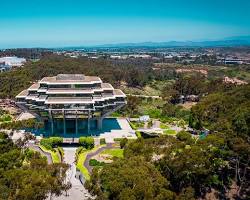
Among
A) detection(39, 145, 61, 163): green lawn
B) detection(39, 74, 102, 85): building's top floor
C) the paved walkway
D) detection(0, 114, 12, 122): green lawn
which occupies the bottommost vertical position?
the paved walkway

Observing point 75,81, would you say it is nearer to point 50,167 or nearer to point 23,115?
point 23,115

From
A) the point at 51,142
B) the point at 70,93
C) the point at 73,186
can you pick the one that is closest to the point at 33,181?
the point at 73,186

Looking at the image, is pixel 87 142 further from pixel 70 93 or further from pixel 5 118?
pixel 5 118

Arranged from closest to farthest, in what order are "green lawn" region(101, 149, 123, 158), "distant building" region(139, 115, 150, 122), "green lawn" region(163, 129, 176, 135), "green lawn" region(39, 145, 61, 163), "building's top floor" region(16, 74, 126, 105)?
"green lawn" region(39, 145, 61, 163) < "green lawn" region(101, 149, 123, 158) < "building's top floor" region(16, 74, 126, 105) < "green lawn" region(163, 129, 176, 135) < "distant building" region(139, 115, 150, 122)

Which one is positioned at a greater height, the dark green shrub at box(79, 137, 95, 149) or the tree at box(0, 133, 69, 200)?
the tree at box(0, 133, 69, 200)

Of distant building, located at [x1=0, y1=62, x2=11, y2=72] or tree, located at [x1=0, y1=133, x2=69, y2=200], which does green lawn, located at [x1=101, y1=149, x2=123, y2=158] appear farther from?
distant building, located at [x1=0, y1=62, x2=11, y2=72]

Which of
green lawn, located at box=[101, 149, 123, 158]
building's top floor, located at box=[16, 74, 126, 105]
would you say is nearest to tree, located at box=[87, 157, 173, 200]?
green lawn, located at box=[101, 149, 123, 158]
